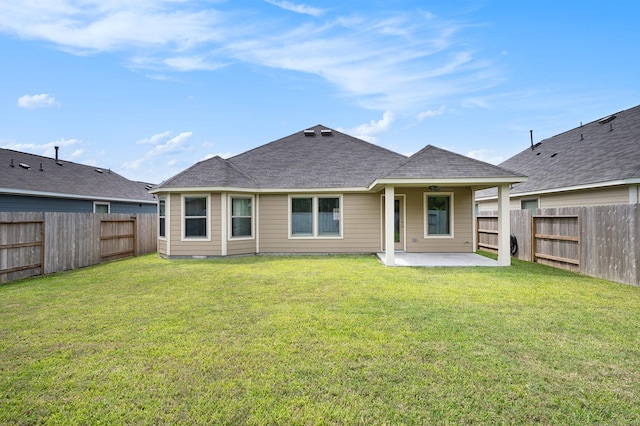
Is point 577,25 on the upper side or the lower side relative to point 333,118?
upper

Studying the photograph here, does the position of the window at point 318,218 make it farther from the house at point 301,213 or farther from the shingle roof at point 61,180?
the shingle roof at point 61,180

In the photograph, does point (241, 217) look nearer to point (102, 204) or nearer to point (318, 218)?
point (318, 218)

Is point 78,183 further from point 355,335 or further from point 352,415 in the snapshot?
point 352,415

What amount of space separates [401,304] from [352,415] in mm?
3246

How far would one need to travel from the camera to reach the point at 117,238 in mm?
12094

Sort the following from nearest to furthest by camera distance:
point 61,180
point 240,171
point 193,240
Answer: point 193,240 < point 240,171 < point 61,180

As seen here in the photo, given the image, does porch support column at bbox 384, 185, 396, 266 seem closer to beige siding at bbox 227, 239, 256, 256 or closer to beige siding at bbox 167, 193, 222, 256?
beige siding at bbox 227, 239, 256, 256

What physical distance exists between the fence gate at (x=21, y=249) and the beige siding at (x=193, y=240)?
12.4 ft

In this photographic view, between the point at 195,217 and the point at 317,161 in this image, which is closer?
the point at 195,217

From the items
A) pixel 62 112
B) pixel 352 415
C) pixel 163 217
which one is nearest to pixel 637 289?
pixel 352 415

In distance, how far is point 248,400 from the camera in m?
2.69

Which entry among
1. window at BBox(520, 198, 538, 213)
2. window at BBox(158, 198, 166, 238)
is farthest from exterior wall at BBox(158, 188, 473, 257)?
window at BBox(520, 198, 538, 213)

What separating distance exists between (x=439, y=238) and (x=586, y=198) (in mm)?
4890

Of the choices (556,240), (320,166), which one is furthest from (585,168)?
(320,166)
